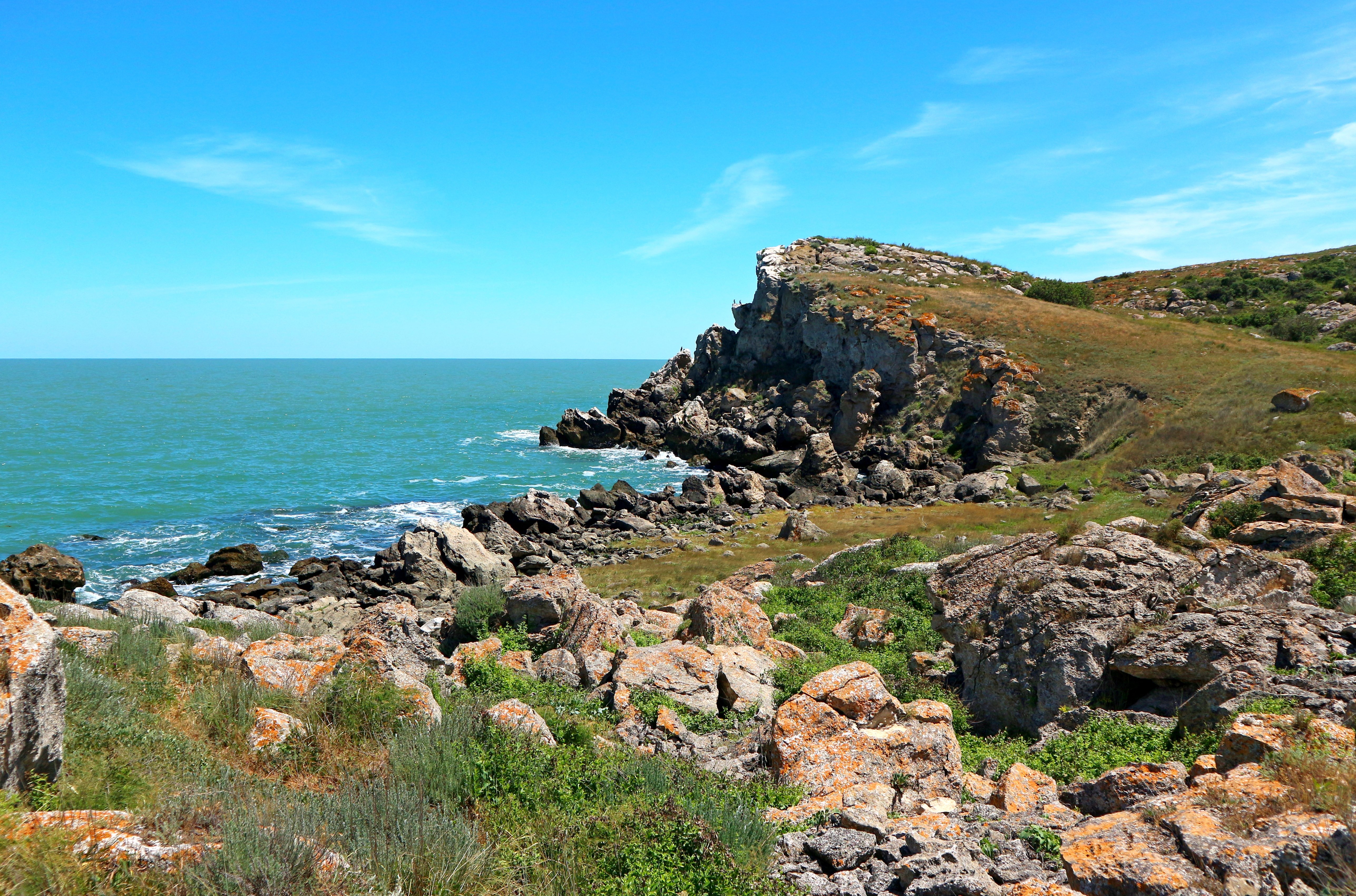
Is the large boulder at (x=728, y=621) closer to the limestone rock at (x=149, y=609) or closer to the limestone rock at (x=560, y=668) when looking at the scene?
the limestone rock at (x=560, y=668)

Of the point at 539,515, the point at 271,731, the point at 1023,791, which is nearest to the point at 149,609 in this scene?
the point at 271,731

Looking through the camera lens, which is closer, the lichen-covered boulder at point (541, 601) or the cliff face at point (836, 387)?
the lichen-covered boulder at point (541, 601)

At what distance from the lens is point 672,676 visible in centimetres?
1127

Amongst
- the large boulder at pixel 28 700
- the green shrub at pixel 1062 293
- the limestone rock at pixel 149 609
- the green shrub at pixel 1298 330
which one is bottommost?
the limestone rock at pixel 149 609

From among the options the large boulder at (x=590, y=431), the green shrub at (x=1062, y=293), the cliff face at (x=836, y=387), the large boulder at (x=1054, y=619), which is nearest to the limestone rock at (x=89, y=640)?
the large boulder at (x=1054, y=619)

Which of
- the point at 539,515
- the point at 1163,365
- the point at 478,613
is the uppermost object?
the point at 1163,365

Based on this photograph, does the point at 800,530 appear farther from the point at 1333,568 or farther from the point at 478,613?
the point at 1333,568

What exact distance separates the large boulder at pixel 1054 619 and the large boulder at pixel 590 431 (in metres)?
63.0

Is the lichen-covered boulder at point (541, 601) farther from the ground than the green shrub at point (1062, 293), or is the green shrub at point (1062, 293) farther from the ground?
the green shrub at point (1062, 293)

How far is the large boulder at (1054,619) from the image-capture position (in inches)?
413

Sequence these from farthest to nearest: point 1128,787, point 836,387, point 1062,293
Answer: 1. point 1062,293
2. point 836,387
3. point 1128,787

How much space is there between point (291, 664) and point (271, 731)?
2129mm

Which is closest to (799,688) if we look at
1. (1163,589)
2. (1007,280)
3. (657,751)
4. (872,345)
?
(657,751)

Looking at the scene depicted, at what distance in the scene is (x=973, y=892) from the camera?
5129 millimetres
